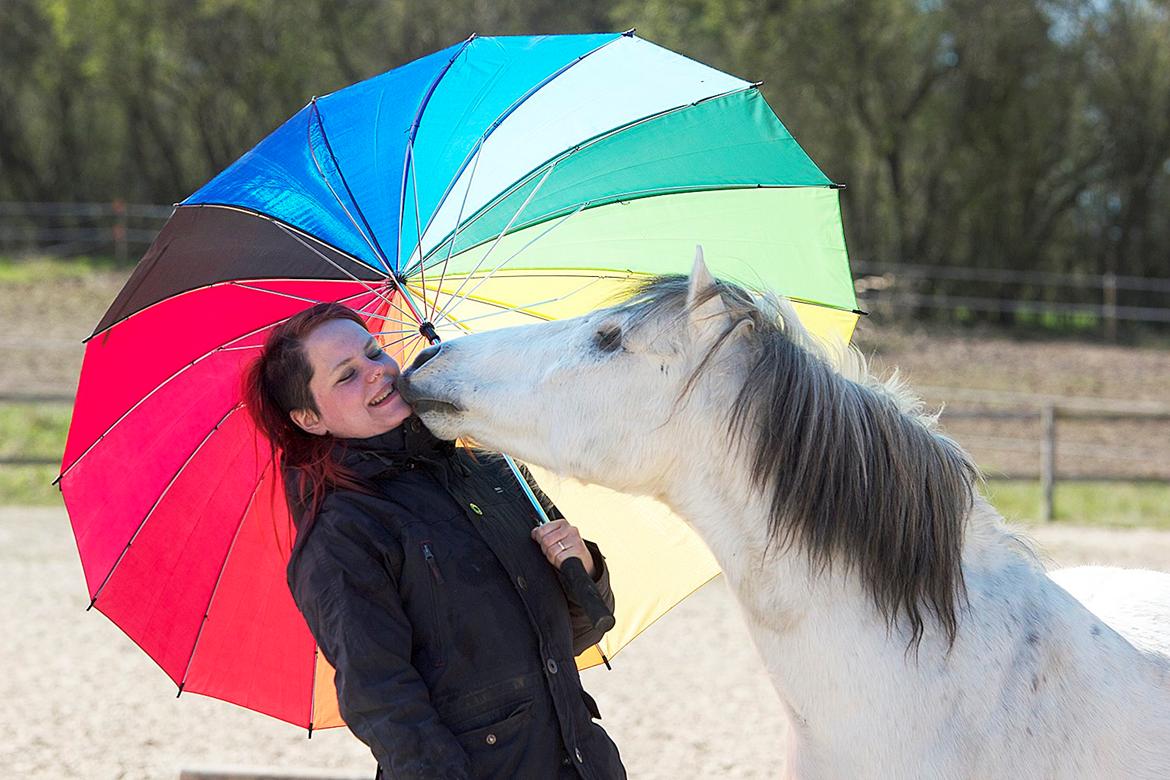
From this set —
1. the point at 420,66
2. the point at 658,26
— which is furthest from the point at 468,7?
the point at 420,66

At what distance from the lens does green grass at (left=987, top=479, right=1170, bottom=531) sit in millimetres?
8500

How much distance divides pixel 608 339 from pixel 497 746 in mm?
703

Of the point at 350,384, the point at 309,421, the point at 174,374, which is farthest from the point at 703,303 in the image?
the point at 174,374

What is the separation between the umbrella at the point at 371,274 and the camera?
7.38 ft

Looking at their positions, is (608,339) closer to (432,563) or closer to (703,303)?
(703,303)

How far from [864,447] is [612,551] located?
2.79ft

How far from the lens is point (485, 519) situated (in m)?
1.97

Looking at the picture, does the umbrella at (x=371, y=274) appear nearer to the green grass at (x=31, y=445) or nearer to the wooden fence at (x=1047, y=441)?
the wooden fence at (x=1047, y=441)

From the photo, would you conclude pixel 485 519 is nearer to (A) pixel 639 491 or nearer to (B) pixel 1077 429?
(A) pixel 639 491

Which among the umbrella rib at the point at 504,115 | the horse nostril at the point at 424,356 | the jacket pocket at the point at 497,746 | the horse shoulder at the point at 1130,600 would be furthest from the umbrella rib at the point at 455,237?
the horse shoulder at the point at 1130,600

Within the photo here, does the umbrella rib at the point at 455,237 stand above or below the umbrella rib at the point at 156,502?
above

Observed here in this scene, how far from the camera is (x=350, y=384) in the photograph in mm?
1965

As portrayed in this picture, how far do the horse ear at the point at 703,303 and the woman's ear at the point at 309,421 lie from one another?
73 cm

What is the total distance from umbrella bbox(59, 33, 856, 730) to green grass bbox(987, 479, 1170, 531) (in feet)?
21.7
